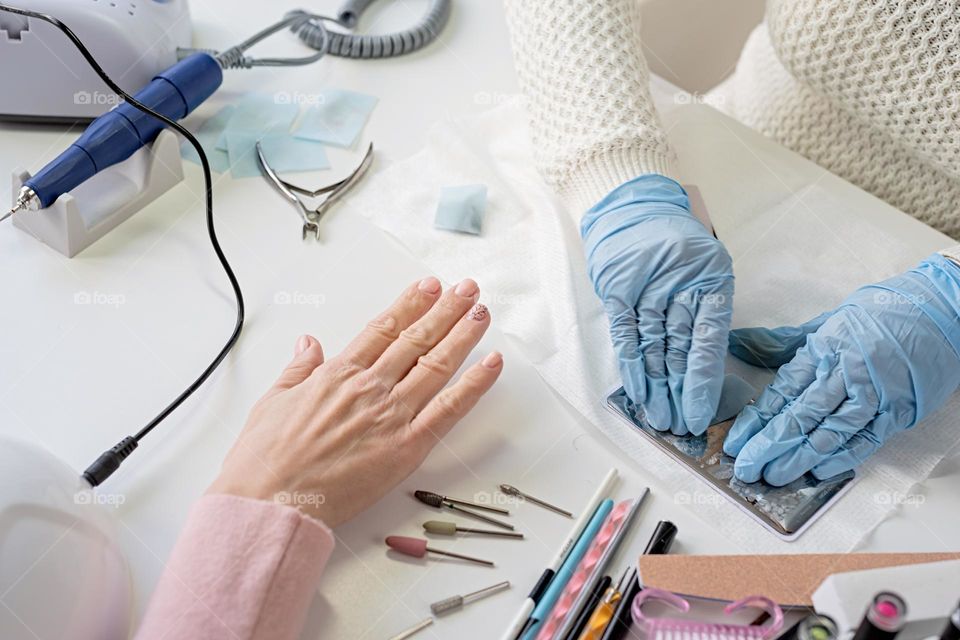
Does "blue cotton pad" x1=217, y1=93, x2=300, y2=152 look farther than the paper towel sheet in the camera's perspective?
Yes

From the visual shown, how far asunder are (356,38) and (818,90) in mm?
750

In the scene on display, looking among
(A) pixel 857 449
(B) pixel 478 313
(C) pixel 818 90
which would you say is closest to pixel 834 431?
(A) pixel 857 449

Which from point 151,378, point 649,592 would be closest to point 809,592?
point 649,592

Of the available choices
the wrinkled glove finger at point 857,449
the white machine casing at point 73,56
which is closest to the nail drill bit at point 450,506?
the wrinkled glove finger at point 857,449

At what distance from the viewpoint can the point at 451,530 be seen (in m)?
0.89

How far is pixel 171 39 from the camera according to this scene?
135 cm

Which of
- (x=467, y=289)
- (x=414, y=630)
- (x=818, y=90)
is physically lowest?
(x=414, y=630)

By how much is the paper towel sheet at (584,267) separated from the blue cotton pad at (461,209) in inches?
0.5

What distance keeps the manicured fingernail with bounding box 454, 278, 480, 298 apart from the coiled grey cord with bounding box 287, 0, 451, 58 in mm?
601

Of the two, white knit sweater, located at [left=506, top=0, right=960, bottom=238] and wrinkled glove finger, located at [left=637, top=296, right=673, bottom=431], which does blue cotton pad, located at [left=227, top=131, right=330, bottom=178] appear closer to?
white knit sweater, located at [left=506, top=0, right=960, bottom=238]

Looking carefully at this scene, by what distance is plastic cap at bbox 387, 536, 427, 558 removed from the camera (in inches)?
34.2

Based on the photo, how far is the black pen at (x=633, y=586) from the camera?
32.1 inches

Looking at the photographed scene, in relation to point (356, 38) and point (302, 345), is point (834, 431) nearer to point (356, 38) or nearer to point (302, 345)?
point (302, 345)

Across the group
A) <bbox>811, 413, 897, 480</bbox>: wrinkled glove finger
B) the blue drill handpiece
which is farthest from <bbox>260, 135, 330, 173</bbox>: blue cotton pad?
<bbox>811, 413, 897, 480</bbox>: wrinkled glove finger
